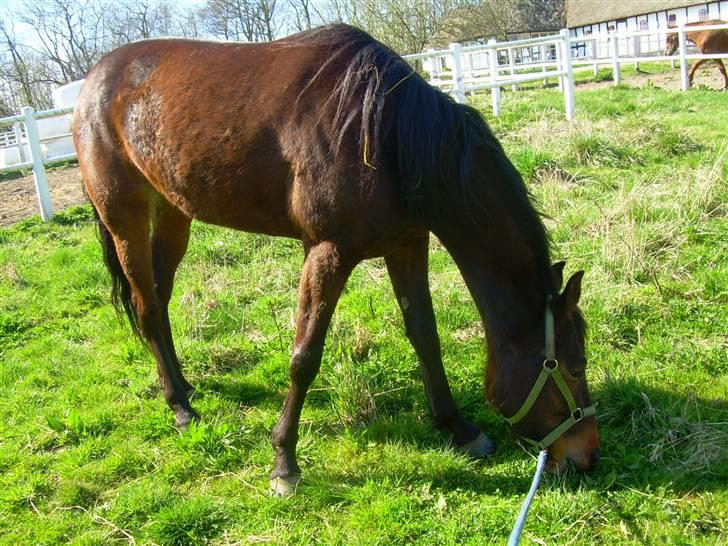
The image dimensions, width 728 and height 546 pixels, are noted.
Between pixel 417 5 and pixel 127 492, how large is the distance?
78.5ft

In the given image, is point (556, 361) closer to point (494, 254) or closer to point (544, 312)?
point (544, 312)

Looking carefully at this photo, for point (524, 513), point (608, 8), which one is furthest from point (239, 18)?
point (524, 513)

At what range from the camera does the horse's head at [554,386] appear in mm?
2807

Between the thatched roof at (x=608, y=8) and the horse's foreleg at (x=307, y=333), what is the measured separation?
41.2 metres

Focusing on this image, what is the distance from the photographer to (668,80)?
714 inches

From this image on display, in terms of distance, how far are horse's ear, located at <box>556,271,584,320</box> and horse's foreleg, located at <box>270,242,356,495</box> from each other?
970mm

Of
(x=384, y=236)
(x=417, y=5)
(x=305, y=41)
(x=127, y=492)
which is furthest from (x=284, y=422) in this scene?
(x=417, y=5)

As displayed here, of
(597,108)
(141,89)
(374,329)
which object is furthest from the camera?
(597,108)

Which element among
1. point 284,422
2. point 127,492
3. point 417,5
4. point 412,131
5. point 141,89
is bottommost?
point 127,492

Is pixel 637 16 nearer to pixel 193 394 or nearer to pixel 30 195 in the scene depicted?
pixel 30 195

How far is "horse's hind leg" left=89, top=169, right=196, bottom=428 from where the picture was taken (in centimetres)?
407

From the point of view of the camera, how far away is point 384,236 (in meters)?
2.99

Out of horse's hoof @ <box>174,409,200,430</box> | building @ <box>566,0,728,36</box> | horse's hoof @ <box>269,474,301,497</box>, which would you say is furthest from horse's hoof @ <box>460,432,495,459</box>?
building @ <box>566,0,728,36</box>

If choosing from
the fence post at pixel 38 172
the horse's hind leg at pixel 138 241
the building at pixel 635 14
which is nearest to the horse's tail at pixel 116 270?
the horse's hind leg at pixel 138 241
